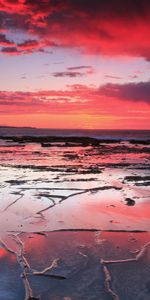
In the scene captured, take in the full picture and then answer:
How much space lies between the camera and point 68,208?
9.27 m

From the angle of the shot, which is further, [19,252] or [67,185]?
[67,185]

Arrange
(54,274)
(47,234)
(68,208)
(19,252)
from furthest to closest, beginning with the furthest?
(68,208) < (47,234) < (19,252) < (54,274)

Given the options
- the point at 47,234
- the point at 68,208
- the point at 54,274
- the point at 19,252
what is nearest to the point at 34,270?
the point at 54,274

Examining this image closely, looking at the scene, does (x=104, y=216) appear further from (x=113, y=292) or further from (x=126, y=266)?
(x=113, y=292)

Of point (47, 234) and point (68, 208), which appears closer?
point (47, 234)

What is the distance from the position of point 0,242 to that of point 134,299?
9.60 feet

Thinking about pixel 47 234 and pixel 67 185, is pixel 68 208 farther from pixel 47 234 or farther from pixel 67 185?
pixel 67 185

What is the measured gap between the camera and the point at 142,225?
771cm

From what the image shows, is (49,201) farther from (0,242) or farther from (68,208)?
(0,242)

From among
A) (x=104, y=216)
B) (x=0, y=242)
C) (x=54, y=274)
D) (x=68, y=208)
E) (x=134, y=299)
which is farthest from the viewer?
(x=68, y=208)

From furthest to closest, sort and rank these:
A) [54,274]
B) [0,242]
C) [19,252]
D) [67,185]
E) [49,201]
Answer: [67,185]
[49,201]
[0,242]
[19,252]
[54,274]

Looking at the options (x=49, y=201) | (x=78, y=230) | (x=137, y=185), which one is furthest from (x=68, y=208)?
(x=137, y=185)

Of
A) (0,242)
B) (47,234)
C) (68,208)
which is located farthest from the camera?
(68,208)

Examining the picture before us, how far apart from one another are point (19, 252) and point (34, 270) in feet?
2.56
